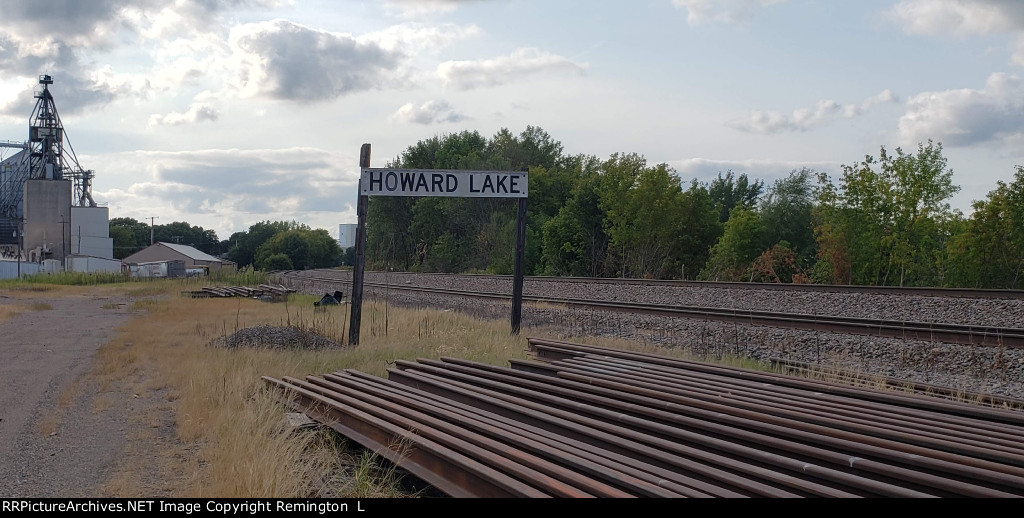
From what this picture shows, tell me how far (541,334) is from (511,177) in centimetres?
293

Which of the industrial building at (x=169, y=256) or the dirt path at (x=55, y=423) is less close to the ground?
the industrial building at (x=169, y=256)

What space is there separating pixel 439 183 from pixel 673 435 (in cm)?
865

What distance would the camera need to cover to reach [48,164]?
82.2 m

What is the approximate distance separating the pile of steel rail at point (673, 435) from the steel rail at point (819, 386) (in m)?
0.01

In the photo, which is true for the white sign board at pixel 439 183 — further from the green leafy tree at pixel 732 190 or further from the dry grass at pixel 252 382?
the green leafy tree at pixel 732 190

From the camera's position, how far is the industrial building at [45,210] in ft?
265

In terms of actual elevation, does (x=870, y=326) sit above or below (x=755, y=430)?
above

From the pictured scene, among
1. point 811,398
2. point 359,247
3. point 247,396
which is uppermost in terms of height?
point 359,247

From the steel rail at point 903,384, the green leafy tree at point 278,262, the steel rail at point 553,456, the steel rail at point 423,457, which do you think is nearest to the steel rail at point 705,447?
the steel rail at point 553,456

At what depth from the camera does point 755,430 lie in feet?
17.8

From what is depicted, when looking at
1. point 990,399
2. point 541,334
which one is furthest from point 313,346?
point 990,399

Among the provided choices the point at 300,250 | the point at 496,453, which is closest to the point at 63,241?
the point at 300,250

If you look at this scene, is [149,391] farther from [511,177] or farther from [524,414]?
[511,177]

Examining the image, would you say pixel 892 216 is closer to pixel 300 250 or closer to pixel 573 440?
pixel 573 440
